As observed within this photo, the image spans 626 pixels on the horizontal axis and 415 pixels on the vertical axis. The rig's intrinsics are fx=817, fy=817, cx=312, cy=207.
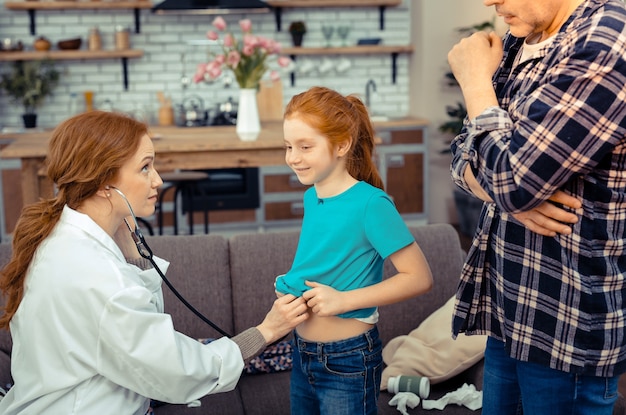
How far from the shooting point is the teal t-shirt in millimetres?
1765

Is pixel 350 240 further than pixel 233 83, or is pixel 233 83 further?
pixel 233 83

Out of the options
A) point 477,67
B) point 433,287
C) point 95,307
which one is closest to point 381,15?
point 433,287

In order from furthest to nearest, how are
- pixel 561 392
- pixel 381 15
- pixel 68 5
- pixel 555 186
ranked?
pixel 381 15 < pixel 68 5 < pixel 561 392 < pixel 555 186

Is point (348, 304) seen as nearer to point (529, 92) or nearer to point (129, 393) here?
point (129, 393)

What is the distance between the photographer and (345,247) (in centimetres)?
179

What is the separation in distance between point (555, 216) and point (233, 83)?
570 centimetres

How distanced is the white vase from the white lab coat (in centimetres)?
320

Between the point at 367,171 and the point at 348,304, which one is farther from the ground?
the point at 367,171

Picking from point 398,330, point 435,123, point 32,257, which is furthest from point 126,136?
point 435,123

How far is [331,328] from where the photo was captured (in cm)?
179

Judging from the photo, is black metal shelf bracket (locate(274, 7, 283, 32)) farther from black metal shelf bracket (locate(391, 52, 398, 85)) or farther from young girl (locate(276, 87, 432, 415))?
young girl (locate(276, 87, 432, 415))

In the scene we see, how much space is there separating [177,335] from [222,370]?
0.12 metres

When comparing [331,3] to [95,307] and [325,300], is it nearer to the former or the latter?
[325,300]

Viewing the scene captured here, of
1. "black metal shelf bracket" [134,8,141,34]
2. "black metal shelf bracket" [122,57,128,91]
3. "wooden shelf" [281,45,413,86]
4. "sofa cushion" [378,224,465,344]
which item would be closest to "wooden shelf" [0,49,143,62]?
"black metal shelf bracket" [122,57,128,91]
